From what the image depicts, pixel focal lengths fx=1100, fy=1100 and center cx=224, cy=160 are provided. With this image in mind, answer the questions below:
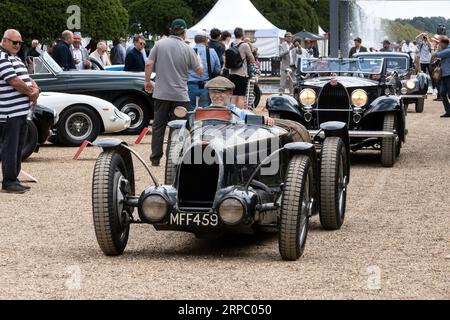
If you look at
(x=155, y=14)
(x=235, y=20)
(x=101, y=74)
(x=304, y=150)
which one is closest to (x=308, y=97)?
(x=101, y=74)

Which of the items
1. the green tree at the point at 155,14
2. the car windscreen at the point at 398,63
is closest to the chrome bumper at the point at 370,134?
the car windscreen at the point at 398,63

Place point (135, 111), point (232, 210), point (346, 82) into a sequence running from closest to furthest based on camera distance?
point (232, 210)
point (346, 82)
point (135, 111)

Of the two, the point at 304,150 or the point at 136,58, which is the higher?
the point at 304,150

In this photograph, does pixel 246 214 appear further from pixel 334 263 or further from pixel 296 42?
pixel 296 42

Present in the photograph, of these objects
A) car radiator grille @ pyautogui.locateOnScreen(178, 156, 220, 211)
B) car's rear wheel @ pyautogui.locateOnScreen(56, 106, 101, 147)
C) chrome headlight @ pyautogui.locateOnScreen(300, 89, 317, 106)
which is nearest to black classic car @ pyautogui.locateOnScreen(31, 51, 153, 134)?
car's rear wheel @ pyautogui.locateOnScreen(56, 106, 101, 147)

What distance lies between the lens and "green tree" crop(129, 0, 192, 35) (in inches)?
2328

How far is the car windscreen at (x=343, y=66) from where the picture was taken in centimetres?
1630

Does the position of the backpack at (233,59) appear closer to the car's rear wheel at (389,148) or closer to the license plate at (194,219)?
the car's rear wheel at (389,148)

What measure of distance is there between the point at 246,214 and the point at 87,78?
11.5 meters

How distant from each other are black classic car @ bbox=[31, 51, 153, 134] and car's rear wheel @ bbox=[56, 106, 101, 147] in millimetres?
1592

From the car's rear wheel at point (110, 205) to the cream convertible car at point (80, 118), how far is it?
866 centimetres

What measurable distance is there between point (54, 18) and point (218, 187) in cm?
2465

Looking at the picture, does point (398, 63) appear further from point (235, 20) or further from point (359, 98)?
point (235, 20)

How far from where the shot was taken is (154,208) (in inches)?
311
